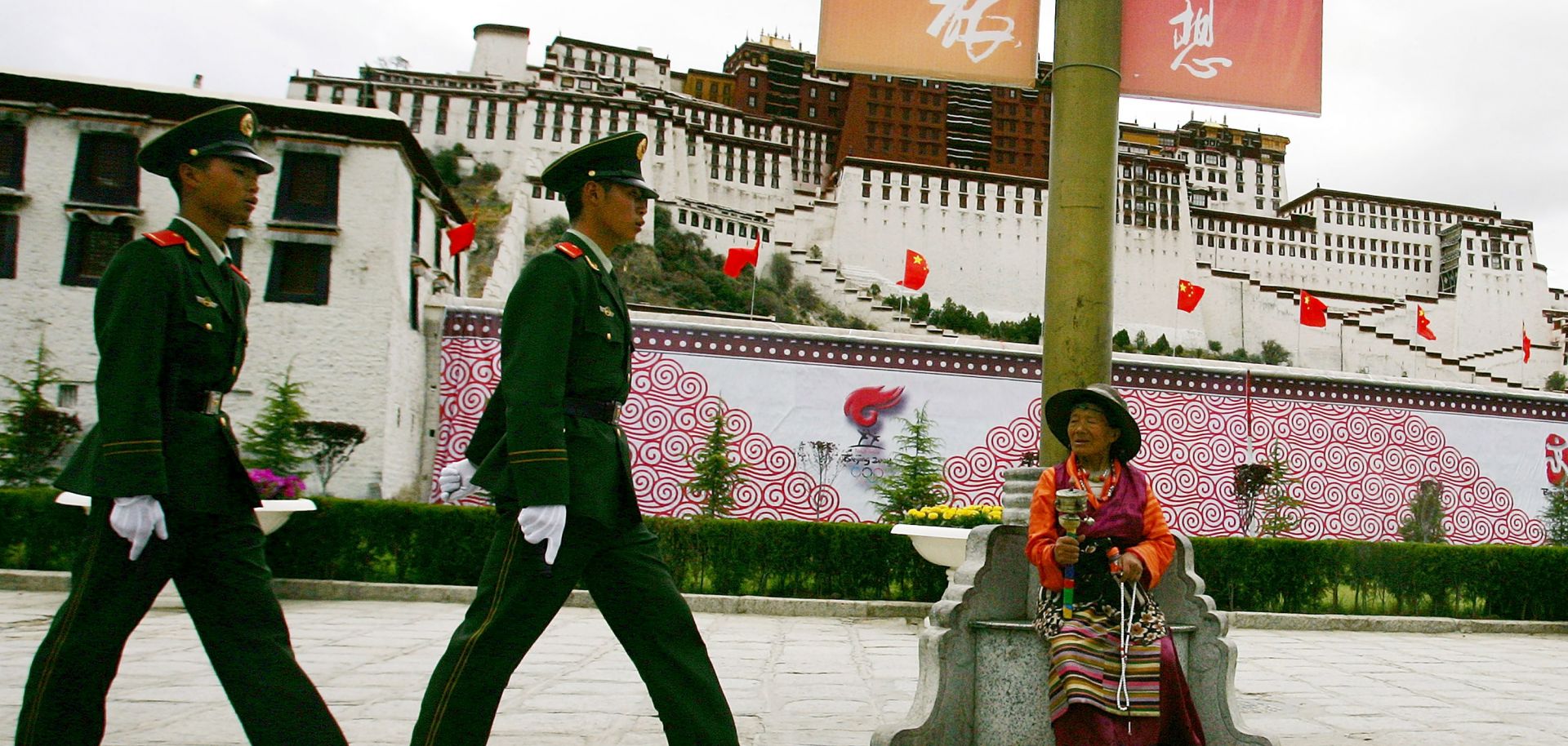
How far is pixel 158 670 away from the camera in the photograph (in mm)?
5137

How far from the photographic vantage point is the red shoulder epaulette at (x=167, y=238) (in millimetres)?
2883

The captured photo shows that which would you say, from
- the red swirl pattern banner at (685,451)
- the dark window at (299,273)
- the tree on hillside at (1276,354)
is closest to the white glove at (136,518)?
the red swirl pattern banner at (685,451)

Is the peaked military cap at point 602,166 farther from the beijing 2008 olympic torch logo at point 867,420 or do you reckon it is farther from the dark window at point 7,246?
the dark window at point 7,246

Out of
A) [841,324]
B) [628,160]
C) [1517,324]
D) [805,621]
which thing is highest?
[1517,324]

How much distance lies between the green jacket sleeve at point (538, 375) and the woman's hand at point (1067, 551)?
1.46 m

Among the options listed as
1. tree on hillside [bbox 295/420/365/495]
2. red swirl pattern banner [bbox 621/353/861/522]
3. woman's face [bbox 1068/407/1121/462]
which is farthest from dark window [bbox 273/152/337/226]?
woman's face [bbox 1068/407/1121/462]

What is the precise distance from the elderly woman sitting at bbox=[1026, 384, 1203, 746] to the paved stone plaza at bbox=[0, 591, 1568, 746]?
3.33 feet

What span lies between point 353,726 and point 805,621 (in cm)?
534

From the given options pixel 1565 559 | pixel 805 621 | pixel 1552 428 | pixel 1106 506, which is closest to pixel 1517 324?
pixel 1552 428

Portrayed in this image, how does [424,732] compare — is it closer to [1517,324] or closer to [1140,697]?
[1140,697]

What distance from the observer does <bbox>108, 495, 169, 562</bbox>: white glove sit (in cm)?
263

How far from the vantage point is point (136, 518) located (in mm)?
2633

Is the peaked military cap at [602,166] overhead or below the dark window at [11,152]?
below

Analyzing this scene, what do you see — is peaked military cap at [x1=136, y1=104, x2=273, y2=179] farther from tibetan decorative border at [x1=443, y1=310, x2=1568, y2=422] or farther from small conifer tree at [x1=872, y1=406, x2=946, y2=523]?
tibetan decorative border at [x1=443, y1=310, x2=1568, y2=422]
